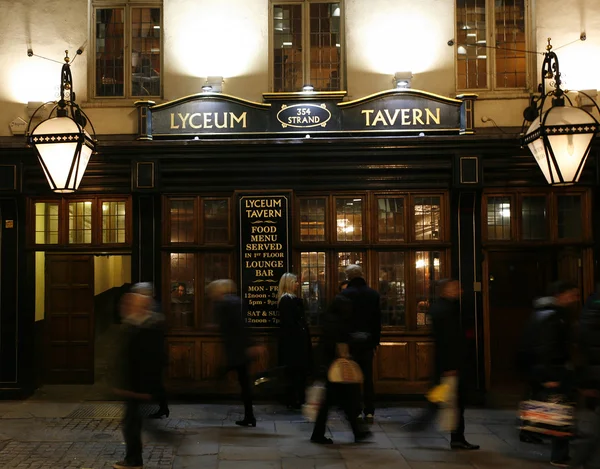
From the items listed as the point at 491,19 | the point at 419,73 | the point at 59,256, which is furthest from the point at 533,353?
the point at 59,256

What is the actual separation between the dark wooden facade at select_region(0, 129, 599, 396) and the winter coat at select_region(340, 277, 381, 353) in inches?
64.7

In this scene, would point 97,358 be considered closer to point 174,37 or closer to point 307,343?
point 307,343

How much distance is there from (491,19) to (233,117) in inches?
174

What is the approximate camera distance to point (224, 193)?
1009cm

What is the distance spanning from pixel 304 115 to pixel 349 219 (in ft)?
5.78

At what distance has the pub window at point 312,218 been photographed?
33.1ft

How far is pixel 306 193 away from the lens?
10078 mm

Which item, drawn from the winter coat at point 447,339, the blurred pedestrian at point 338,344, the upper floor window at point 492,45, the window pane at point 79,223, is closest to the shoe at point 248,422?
the blurred pedestrian at point 338,344

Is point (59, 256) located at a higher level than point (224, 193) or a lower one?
lower

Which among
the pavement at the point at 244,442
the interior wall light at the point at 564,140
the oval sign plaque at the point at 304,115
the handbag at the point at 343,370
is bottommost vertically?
the pavement at the point at 244,442

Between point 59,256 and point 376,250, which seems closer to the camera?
point 376,250

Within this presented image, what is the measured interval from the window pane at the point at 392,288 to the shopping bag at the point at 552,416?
324 centimetres

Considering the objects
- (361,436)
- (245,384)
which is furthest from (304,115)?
(361,436)

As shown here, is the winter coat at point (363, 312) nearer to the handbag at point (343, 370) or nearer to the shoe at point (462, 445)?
→ the handbag at point (343, 370)
